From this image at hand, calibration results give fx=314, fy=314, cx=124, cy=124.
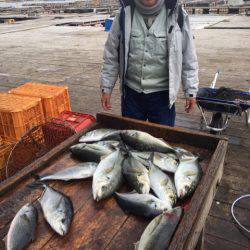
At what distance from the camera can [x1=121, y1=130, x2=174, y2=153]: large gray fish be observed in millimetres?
2428

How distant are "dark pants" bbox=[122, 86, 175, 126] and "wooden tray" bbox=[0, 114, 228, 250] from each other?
102 centimetres

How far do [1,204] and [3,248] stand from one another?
→ 0.31 m

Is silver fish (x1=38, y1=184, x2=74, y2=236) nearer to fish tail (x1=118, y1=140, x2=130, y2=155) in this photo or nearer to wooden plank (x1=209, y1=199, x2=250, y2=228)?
fish tail (x1=118, y1=140, x2=130, y2=155)

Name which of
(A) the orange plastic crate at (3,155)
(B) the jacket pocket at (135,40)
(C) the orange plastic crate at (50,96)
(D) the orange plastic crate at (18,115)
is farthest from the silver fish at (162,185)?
(C) the orange plastic crate at (50,96)

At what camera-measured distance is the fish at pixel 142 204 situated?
72.4 inches

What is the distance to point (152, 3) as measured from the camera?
114 inches

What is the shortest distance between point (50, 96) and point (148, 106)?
6.04 feet

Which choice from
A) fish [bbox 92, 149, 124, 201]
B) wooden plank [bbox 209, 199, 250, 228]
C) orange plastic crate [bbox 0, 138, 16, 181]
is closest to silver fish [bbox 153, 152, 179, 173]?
fish [bbox 92, 149, 124, 201]

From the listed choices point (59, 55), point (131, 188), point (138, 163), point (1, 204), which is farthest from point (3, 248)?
point (59, 55)

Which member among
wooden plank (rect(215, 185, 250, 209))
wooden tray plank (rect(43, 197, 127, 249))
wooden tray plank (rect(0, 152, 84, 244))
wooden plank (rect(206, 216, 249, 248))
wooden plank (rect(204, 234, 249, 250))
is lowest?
wooden plank (rect(204, 234, 249, 250))

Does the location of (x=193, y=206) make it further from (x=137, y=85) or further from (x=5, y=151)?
(x=5, y=151)

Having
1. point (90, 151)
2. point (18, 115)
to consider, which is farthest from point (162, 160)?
point (18, 115)

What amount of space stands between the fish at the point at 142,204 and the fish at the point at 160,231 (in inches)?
2.9

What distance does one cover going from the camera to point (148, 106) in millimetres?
3453
